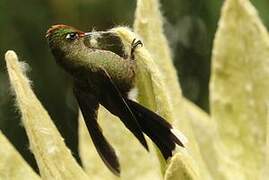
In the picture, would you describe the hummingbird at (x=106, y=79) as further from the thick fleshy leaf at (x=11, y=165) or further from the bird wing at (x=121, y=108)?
the thick fleshy leaf at (x=11, y=165)

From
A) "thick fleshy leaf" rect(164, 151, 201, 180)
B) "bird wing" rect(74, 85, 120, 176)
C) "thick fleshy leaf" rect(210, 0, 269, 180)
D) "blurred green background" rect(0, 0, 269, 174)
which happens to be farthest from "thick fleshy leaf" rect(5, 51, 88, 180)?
"blurred green background" rect(0, 0, 269, 174)

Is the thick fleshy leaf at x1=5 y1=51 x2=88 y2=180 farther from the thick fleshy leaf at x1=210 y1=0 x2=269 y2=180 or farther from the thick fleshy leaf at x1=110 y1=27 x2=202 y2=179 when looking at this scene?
the thick fleshy leaf at x1=210 y1=0 x2=269 y2=180

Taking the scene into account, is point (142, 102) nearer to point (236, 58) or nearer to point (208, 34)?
point (236, 58)

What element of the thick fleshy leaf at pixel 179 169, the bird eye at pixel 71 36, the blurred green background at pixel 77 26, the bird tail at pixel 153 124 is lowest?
the blurred green background at pixel 77 26

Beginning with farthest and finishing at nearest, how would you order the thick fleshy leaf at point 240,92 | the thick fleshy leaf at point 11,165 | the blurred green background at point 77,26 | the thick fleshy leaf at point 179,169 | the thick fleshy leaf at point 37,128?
1. the blurred green background at point 77,26
2. the thick fleshy leaf at point 240,92
3. the thick fleshy leaf at point 11,165
4. the thick fleshy leaf at point 37,128
5. the thick fleshy leaf at point 179,169

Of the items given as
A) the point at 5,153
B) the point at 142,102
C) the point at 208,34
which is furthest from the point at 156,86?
the point at 208,34

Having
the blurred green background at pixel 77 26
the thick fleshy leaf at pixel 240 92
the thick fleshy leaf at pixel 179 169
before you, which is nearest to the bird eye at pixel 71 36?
the thick fleshy leaf at pixel 179 169

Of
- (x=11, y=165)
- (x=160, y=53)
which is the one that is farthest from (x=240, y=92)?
(x=11, y=165)

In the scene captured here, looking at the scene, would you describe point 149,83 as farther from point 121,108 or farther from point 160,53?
point 160,53
